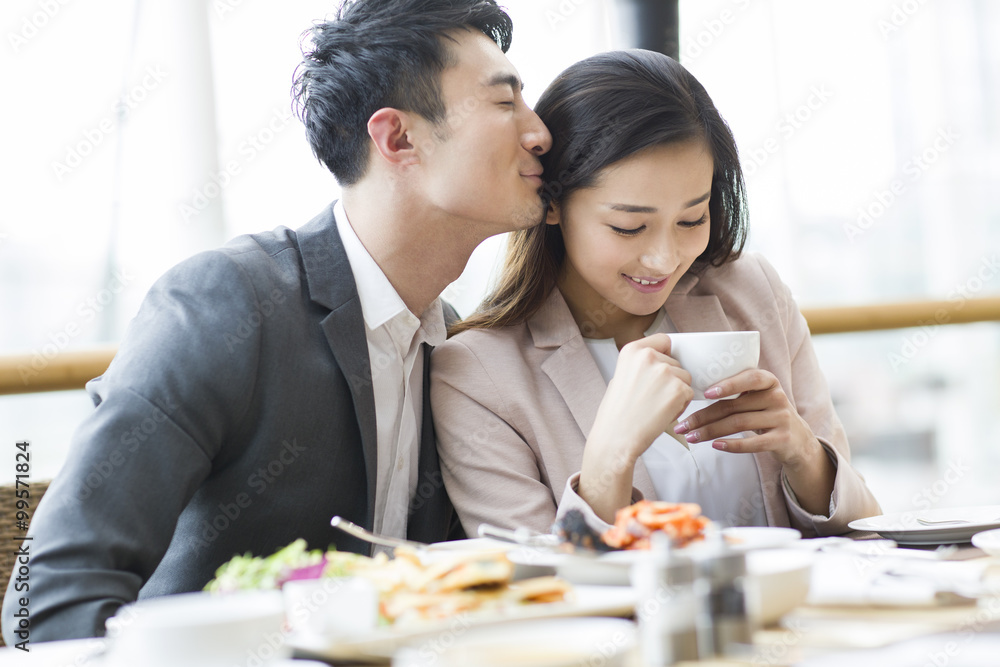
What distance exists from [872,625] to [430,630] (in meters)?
0.35

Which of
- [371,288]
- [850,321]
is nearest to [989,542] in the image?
[371,288]

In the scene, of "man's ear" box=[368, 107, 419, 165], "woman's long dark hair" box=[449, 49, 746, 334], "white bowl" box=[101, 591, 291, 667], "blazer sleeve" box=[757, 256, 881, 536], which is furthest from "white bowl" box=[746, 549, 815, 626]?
"man's ear" box=[368, 107, 419, 165]

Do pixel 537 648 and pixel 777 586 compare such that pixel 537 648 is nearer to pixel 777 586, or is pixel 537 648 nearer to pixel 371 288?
pixel 777 586

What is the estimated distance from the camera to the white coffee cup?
113 centimetres

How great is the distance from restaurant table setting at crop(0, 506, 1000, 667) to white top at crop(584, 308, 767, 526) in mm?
597

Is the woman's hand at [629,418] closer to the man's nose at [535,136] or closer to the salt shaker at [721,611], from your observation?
the man's nose at [535,136]

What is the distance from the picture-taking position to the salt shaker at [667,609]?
0.64m

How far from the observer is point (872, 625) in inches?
27.9

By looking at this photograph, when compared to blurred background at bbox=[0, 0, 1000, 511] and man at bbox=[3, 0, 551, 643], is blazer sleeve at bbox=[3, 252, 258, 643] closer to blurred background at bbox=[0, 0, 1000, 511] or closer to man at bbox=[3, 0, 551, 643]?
man at bbox=[3, 0, 551, 643]

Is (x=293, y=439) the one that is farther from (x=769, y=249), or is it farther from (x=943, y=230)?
(x=943, y=230)

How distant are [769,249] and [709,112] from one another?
1665 millimetres

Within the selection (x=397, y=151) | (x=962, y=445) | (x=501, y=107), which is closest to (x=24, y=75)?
(x=397, y=151)

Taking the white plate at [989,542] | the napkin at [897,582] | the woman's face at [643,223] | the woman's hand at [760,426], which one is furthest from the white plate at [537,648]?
the woman's face at [643,223]

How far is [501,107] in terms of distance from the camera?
1.50m
